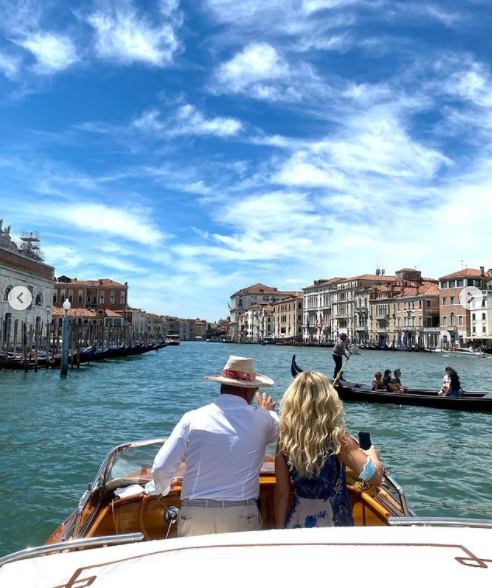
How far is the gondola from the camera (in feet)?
37.2

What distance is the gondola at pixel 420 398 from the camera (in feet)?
37.2

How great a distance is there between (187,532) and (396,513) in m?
1.16

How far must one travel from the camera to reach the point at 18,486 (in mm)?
5422

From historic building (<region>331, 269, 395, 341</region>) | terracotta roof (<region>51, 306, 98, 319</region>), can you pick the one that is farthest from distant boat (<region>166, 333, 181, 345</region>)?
historic building (<region>331, 269, 395, 341</region>)

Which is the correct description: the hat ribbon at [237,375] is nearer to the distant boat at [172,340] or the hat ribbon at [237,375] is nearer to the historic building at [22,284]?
the historic building at [22,284]

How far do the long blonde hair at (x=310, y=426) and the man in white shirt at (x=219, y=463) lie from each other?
12cm

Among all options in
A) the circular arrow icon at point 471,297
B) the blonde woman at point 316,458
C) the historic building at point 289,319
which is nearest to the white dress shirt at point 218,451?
the blonde woman at point 316,458

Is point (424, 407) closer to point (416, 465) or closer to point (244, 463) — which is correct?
point (416, 465)

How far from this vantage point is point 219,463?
6.88ft

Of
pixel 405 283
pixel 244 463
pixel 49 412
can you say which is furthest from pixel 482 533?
pixel 405 283

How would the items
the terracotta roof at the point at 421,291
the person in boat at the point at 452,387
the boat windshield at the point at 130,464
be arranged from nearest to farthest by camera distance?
the boat windshield at the point at 130,464 → the person in boat at the point at 452,387 → the terracotta roof at the point at 421,291

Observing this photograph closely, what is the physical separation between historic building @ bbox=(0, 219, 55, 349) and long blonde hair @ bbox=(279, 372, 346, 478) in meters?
25.4

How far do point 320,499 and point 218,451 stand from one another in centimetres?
42

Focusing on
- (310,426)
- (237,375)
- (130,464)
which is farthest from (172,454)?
(130,464)
